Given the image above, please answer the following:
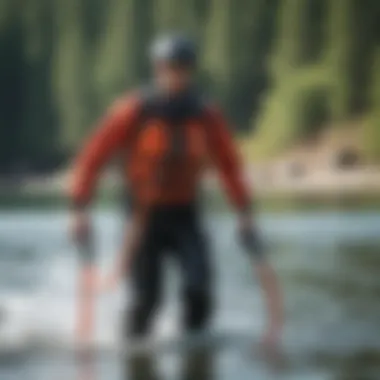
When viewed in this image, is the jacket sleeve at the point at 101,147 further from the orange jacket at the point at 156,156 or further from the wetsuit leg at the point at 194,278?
the wetsuit leg at the point at 194,278

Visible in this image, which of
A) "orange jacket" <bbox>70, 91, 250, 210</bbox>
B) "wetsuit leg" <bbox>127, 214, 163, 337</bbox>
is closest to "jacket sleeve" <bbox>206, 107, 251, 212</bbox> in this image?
"orange jacket" <bbox>70, 91, 250, 210</bbox>

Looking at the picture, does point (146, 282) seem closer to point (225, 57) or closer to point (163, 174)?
point (163, 174)

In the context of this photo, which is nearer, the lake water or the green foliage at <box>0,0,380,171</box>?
the lake water

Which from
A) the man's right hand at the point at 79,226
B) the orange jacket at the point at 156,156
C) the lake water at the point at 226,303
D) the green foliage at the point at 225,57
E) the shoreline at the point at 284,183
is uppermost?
the green foliage at the point at 225,57

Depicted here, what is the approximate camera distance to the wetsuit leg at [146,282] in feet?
4.85

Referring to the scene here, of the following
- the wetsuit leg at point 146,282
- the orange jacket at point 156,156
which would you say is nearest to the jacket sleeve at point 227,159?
the orange jacket at point 156,156

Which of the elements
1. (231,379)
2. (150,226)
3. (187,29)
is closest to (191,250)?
(150,226)

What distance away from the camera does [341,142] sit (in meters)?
1.58

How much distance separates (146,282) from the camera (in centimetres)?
148

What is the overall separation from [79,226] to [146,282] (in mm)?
104

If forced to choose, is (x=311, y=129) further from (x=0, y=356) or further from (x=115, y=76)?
(x=0, y=356)

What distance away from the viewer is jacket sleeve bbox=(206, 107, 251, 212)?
58.8 inches

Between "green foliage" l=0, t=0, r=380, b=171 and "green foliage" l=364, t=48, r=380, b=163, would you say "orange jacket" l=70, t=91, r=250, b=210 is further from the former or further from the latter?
"green foliage" l=364, t=48, r=380, b=163

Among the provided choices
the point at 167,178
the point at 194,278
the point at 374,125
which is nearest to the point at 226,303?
the point at 194,278
